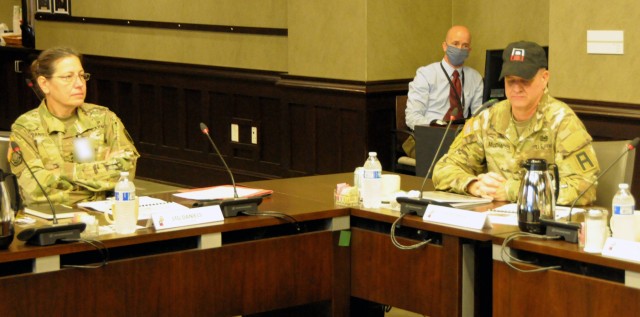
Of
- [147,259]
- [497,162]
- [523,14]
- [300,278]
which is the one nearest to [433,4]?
[523,14]

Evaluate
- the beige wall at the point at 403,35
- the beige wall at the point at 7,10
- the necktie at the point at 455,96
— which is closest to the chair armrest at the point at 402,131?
the necktie at the point at 455,96

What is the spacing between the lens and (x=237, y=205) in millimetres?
3910

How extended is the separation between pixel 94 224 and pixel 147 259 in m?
0.22

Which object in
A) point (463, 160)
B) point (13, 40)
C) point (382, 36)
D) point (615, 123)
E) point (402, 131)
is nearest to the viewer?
point (463, 160)

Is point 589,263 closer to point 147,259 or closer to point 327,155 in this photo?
point 147,259

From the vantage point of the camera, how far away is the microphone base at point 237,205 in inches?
153

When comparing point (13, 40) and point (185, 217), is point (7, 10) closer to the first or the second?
point (13, 40)

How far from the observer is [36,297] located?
10.9 ft

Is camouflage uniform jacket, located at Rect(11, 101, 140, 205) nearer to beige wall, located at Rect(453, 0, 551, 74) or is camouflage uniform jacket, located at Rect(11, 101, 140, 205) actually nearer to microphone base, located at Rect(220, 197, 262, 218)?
microphone base, located at Rect(220, 197, 262, 218)

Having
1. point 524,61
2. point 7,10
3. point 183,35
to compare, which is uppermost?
point 7,10

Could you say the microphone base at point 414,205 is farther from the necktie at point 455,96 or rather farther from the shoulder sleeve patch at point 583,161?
the necktie at point 455,96

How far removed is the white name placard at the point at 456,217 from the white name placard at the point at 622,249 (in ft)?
1.65

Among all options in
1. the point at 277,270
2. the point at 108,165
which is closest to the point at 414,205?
the point at 277,270

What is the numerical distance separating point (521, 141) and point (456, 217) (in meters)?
0.68
